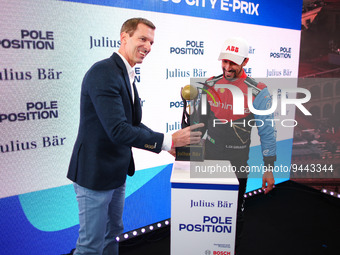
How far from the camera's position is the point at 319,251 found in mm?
2562

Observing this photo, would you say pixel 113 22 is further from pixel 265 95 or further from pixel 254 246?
pixel 254 246

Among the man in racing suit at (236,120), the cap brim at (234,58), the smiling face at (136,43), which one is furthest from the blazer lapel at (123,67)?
the cap brim at (234,58)

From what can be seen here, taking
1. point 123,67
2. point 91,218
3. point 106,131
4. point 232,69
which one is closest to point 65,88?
point 123,67

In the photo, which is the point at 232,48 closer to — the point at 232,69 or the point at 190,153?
the point at 232,69

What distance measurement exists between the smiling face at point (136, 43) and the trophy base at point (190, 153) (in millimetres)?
663

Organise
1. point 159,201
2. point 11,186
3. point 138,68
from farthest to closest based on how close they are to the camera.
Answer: point 159,201 < point 138,68 < point 11,186

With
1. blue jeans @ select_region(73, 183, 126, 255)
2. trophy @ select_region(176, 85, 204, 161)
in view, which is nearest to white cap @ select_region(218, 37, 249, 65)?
trophy @ select_region(176, 85, 204, 161)

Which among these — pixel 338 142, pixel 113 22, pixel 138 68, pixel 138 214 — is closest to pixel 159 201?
pixel 138 214

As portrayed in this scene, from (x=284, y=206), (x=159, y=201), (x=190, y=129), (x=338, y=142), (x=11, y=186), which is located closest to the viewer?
(x=190, y=129)

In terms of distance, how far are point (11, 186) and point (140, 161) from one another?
3.63ft

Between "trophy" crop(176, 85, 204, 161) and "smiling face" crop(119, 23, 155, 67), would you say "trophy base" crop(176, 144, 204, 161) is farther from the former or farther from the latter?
"smiling face" crop(119, 23, 155, 67)

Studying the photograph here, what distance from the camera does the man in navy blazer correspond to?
55.0 inches

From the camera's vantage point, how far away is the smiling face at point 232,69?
218 cm

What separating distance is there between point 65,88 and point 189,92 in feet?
3.54
